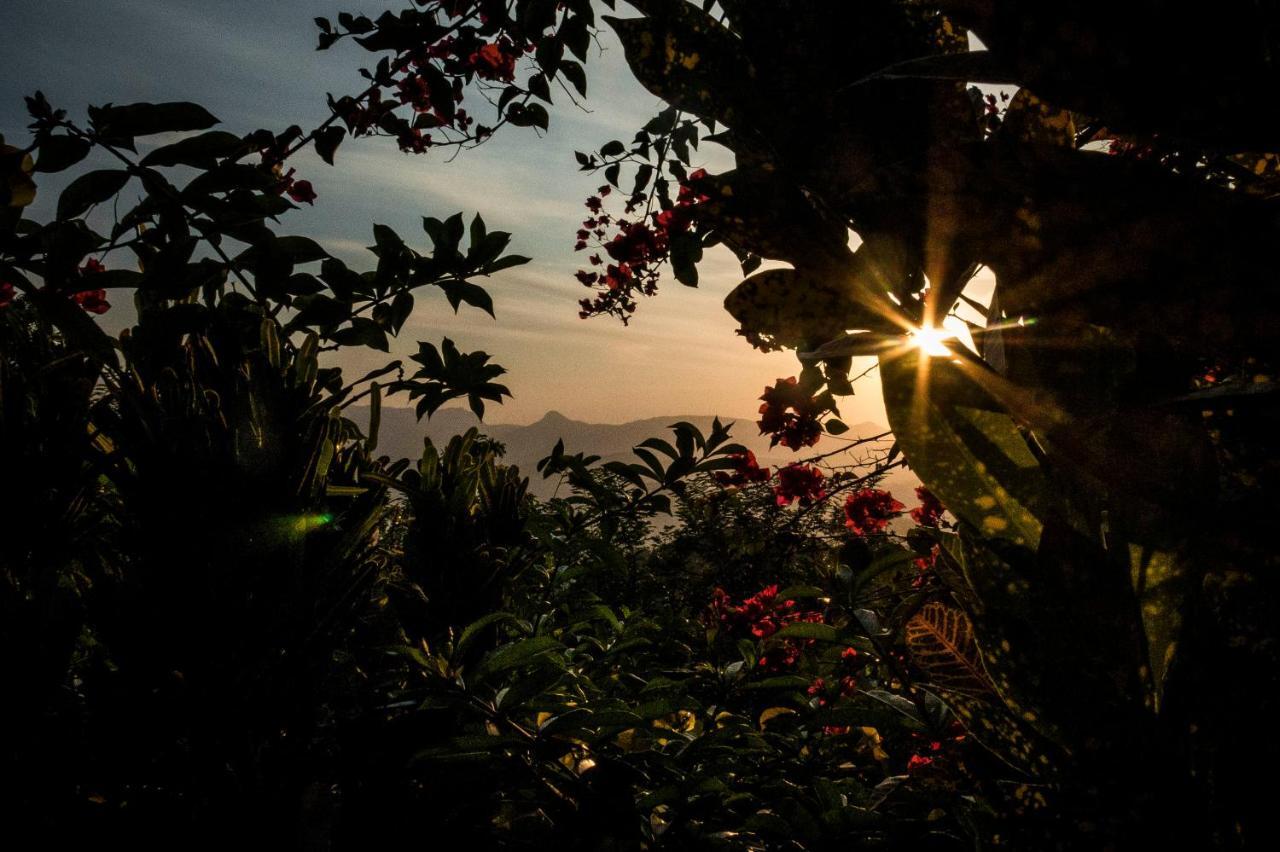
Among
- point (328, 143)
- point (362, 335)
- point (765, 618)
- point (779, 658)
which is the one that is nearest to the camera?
point (362, 335)

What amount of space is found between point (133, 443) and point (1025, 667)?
1.12m

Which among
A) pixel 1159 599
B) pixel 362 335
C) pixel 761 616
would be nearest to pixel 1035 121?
pixel 1159 599

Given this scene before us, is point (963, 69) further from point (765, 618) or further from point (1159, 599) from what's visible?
point (765, 618)

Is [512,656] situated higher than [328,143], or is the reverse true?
[328,143]

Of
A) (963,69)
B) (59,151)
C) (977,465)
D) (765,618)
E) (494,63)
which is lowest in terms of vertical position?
(765,618)

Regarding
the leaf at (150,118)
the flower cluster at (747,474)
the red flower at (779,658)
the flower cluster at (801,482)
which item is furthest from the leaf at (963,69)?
the flower cluster at (801,482)

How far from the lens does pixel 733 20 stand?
1.17 ft

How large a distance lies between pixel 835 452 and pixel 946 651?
6.62 ft

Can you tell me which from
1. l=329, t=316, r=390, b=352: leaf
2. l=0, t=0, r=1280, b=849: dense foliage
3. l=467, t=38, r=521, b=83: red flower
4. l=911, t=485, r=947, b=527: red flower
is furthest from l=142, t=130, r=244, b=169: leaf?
l=911, t=485, r=947, b=527: red flower

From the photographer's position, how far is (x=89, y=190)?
1237 mm

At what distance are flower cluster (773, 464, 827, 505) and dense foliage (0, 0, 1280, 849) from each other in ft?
4.45

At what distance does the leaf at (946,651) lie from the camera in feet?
1.52

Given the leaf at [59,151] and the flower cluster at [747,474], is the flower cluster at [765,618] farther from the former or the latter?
A: the leaf at [59,151]

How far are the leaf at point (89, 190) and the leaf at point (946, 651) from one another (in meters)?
1.59
